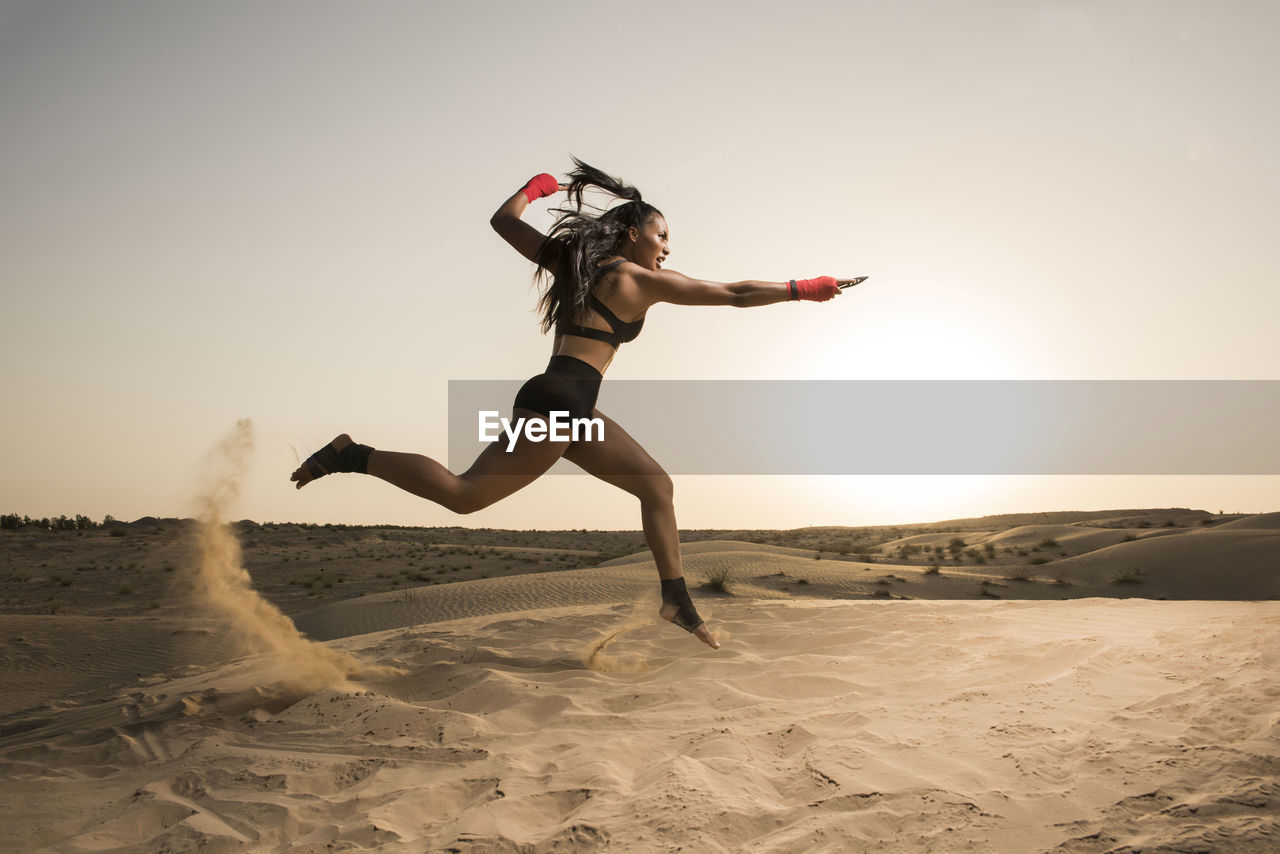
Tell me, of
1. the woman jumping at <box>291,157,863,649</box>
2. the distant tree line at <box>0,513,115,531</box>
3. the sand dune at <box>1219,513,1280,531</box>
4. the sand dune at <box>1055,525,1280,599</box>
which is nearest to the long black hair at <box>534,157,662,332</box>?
the woman jumping at <box>291,157,863,649</box>

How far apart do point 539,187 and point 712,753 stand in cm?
314

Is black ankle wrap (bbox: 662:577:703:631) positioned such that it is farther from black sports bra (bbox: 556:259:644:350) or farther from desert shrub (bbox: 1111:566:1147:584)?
desert shrub (bbox: 1111:566:1147:584)

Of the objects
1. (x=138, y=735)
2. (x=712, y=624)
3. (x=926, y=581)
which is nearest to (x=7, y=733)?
(x=138, y=735)

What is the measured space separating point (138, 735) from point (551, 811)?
98.7 inches

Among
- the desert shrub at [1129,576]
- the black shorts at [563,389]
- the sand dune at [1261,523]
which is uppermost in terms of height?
the black shorts at [563,389]

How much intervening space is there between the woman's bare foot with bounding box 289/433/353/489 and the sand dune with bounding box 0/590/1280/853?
112 cm

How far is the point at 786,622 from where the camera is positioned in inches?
219

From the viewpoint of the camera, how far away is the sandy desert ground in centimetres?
202

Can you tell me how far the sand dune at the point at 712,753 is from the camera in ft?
6.52

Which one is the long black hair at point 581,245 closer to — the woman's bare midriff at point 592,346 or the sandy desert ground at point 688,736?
the woman's bare midriff at point 592,346

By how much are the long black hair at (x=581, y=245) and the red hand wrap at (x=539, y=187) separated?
0.49ft

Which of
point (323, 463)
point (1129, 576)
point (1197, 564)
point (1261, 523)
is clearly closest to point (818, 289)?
point (323, 463)

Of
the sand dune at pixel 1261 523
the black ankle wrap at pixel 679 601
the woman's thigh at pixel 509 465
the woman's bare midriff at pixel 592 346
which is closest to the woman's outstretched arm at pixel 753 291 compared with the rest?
the woman's bare midriff at pixel 592 346

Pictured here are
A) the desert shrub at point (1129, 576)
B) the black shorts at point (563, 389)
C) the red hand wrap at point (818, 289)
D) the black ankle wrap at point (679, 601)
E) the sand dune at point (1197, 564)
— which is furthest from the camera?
the desert shrub at point (1129, 576)
